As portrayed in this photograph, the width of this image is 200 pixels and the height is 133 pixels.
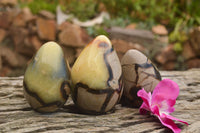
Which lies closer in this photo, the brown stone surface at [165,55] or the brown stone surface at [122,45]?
the brown stone surface at [122,45]

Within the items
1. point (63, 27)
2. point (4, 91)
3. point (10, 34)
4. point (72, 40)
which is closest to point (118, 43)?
point (72, 40)

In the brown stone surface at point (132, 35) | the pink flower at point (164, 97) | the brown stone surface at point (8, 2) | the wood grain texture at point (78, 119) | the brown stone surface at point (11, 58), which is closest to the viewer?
the wood grain texture at point (78, 119)

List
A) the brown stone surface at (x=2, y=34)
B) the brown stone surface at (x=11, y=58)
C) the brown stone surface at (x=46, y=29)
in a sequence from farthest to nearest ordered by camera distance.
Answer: the brown stone surface at (x=2, y=34) < the brown stone surface at (x=11, y=58) < the brown stone surface at (x=46, y=29)

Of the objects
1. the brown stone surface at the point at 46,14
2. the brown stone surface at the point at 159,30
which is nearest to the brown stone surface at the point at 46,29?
the brown stone surface at the point at 46,14

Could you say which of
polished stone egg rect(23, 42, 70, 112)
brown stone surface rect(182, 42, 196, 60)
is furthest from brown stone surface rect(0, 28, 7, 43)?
polished stone egg rect(23, 42, 70, 112)

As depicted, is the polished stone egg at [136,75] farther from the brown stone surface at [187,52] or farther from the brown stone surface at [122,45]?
the brown stone surface at [187,52]

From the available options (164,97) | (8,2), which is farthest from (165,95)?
(8,2)
